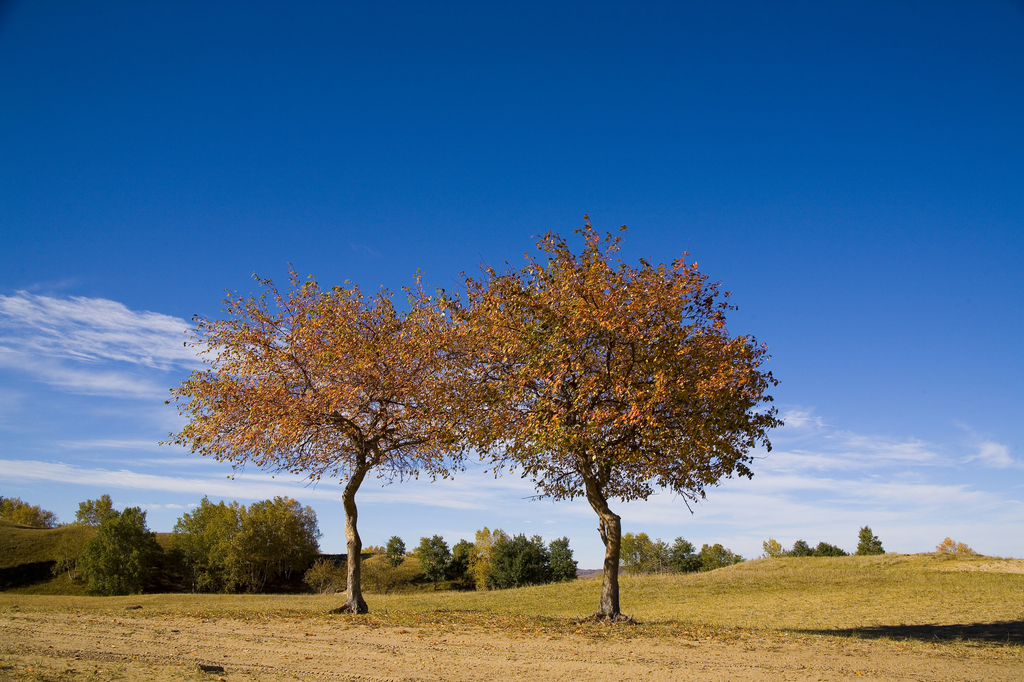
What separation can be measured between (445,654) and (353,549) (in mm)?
10352

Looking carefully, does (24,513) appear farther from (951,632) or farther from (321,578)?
(951,632)

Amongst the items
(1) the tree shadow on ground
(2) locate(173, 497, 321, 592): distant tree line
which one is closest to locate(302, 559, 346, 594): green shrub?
Result: (2) locate(173, 497, 321, 592): distant tree line

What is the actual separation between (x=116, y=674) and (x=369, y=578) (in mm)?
57920

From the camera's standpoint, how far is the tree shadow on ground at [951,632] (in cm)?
1898

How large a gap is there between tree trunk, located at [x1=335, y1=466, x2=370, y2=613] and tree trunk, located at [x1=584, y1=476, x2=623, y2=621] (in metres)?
8.85

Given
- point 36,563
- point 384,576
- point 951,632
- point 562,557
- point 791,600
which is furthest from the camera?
point 562,557

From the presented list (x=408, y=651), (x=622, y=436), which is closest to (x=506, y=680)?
(x=408, y=651)

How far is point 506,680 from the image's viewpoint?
37.2 ft

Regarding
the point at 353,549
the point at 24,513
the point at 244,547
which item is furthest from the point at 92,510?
the point at 353,549

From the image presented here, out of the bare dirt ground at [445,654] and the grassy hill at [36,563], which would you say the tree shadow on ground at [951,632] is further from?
the grassy hill at [36,563]

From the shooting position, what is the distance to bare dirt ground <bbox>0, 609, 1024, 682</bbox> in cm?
1163

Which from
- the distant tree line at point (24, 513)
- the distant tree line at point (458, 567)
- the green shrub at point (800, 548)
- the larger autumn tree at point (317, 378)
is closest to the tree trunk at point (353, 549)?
the larger autumn tree at point (317, 378)

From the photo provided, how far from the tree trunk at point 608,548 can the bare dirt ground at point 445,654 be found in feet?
5.30

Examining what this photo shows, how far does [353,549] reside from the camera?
75.7 feet
